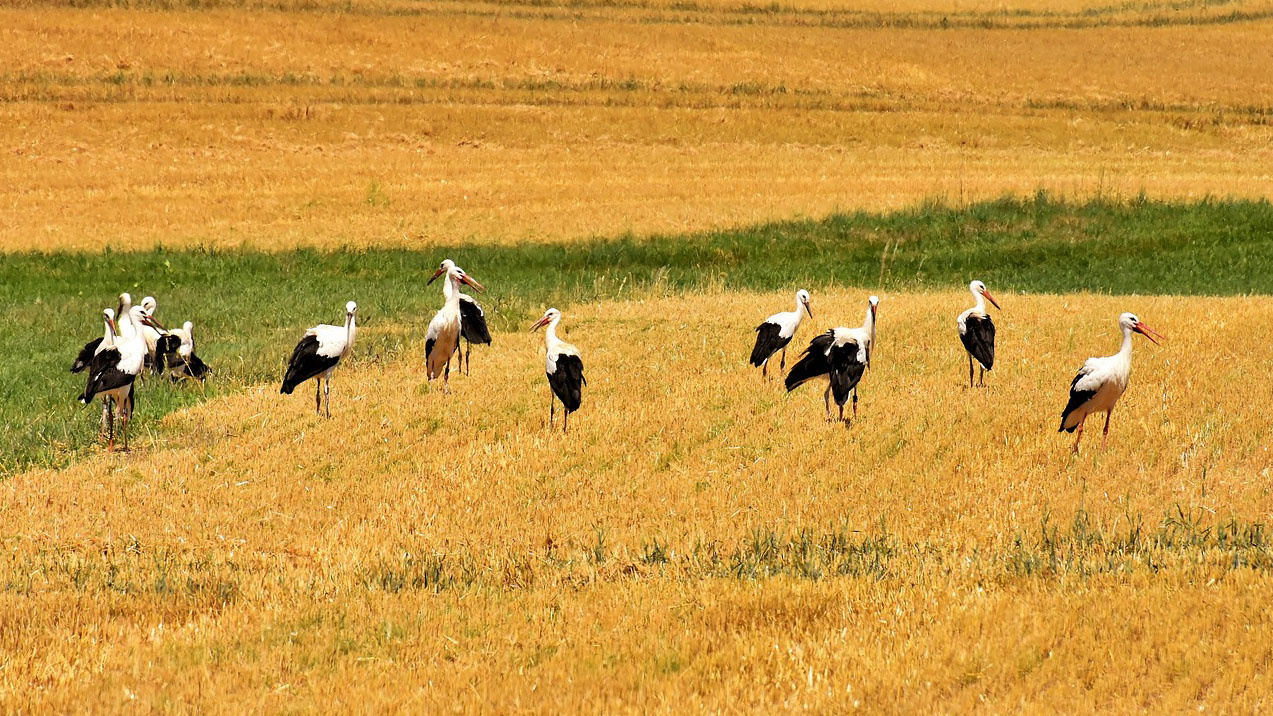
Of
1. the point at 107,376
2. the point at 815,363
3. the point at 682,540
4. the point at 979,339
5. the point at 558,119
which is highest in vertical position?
the point at 558,119

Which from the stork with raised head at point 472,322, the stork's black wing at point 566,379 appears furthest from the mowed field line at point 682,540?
the stork's black wing at point 566,379

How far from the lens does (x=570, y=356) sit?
12.1 meters

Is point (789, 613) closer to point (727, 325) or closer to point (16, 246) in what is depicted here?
point (727, 325)

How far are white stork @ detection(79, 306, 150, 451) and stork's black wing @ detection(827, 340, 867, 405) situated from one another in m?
8.16

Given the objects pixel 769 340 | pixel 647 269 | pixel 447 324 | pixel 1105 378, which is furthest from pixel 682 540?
pixel 647 269

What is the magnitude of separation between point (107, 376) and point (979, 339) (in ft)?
32.7

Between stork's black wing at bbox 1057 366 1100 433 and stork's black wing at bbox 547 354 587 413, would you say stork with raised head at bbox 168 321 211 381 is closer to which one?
stork's black wing at bbox 547 354 587 413

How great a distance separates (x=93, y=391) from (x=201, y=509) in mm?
2956

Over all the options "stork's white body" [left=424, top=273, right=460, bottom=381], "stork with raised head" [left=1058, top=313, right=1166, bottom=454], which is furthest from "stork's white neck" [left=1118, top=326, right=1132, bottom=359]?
"stork's white body" [left=424, top=273, right=460, bottom=381]

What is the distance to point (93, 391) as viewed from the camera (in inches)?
555

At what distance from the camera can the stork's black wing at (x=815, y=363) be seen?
11.9m

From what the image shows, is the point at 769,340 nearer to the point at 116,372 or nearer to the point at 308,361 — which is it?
the point at 308,361

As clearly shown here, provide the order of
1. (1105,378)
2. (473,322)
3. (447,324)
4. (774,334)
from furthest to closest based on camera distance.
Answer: (473,322), (774,334), (447,324), (1105,378)

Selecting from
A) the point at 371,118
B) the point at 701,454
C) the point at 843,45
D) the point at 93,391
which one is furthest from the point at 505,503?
the point at 843,45
